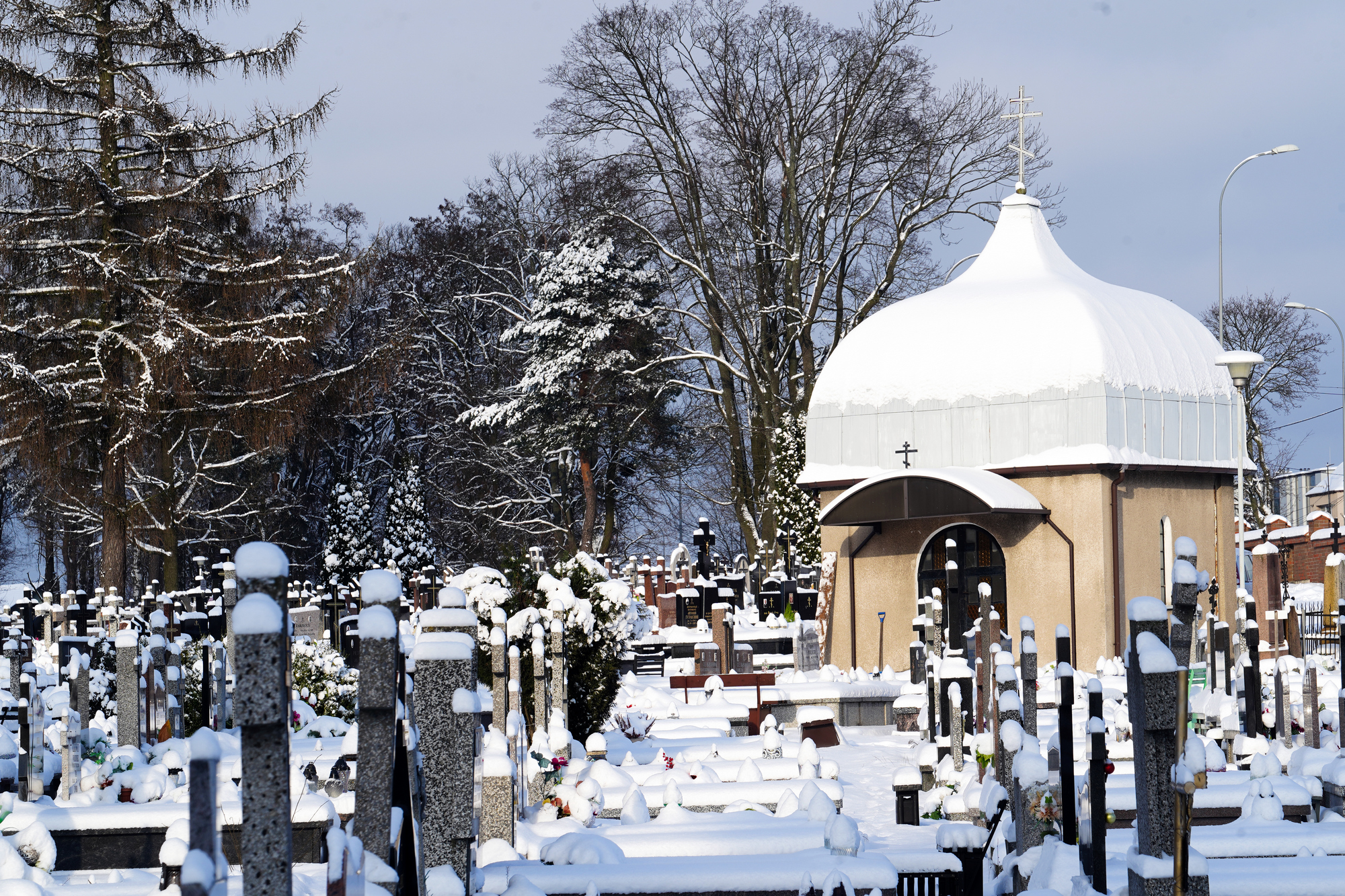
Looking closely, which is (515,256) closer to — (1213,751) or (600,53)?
(600,53)

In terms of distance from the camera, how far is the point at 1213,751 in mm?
11555

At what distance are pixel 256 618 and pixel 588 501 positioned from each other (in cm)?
3399

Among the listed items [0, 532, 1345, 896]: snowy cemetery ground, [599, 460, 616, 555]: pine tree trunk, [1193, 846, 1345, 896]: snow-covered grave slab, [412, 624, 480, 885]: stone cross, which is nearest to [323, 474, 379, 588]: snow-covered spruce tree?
[599, 460, 616, 555]: pine tree trunk

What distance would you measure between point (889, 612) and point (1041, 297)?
5835 mm

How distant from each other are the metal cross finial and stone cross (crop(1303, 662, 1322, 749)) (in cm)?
1009

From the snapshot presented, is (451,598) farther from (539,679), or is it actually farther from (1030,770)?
(539,679)

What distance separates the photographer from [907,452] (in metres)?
23.3

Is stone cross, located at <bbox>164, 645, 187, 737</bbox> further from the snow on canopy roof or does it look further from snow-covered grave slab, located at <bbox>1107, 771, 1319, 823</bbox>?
the snow on canopy roof

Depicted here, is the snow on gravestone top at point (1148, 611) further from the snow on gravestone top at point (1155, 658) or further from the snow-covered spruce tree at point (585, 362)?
the snow-covered spruce tree at point (585, 362)

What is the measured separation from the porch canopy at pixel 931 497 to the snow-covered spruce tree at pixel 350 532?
56.7 ft

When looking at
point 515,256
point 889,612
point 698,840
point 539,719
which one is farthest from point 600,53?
point 698,840

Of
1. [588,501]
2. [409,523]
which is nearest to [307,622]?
[588,501]

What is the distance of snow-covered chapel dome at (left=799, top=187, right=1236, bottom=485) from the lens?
22.3 metres

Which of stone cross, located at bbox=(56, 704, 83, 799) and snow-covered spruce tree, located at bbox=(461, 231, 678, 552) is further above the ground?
snow-covered spruce tree, located at bbox=(461, 231, 678, 552)
